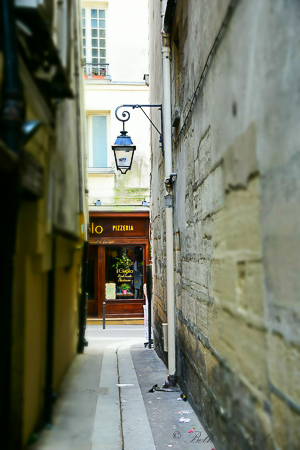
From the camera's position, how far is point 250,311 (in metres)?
0.68

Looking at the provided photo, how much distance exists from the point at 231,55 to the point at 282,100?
11 centimetres

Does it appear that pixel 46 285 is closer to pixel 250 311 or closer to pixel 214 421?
pixel 250 311

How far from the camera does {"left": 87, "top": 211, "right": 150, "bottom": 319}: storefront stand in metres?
0.84

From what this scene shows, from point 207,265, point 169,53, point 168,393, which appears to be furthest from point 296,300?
point 169,53

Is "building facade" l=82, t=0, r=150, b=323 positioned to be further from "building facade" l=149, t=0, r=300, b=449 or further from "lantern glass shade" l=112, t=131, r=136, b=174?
"building facade" l=149, t=0, r=300, b=449

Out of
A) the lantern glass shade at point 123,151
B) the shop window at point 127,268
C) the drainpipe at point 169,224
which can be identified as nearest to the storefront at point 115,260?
the shop window at point 127,268

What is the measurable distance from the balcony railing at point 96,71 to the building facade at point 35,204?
0.12m

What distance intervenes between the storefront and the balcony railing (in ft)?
0.75

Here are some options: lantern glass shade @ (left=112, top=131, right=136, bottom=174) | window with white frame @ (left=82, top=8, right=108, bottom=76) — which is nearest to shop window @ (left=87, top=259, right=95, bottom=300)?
lantern glass shade @ (left=112, top=131, right=136, bottom=174)

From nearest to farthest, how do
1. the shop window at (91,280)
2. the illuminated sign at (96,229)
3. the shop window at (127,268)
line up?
the shop window at (91,280) < the illuminated sign at (96,229) < the shop window at (127,268)

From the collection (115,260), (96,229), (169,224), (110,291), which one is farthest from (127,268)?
(169,224)

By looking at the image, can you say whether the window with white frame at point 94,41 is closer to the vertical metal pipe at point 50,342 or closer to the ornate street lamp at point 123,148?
the ornate street lamp at point 123,148

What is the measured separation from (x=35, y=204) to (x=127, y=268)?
74 cm

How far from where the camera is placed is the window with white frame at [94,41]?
738 millimetres
